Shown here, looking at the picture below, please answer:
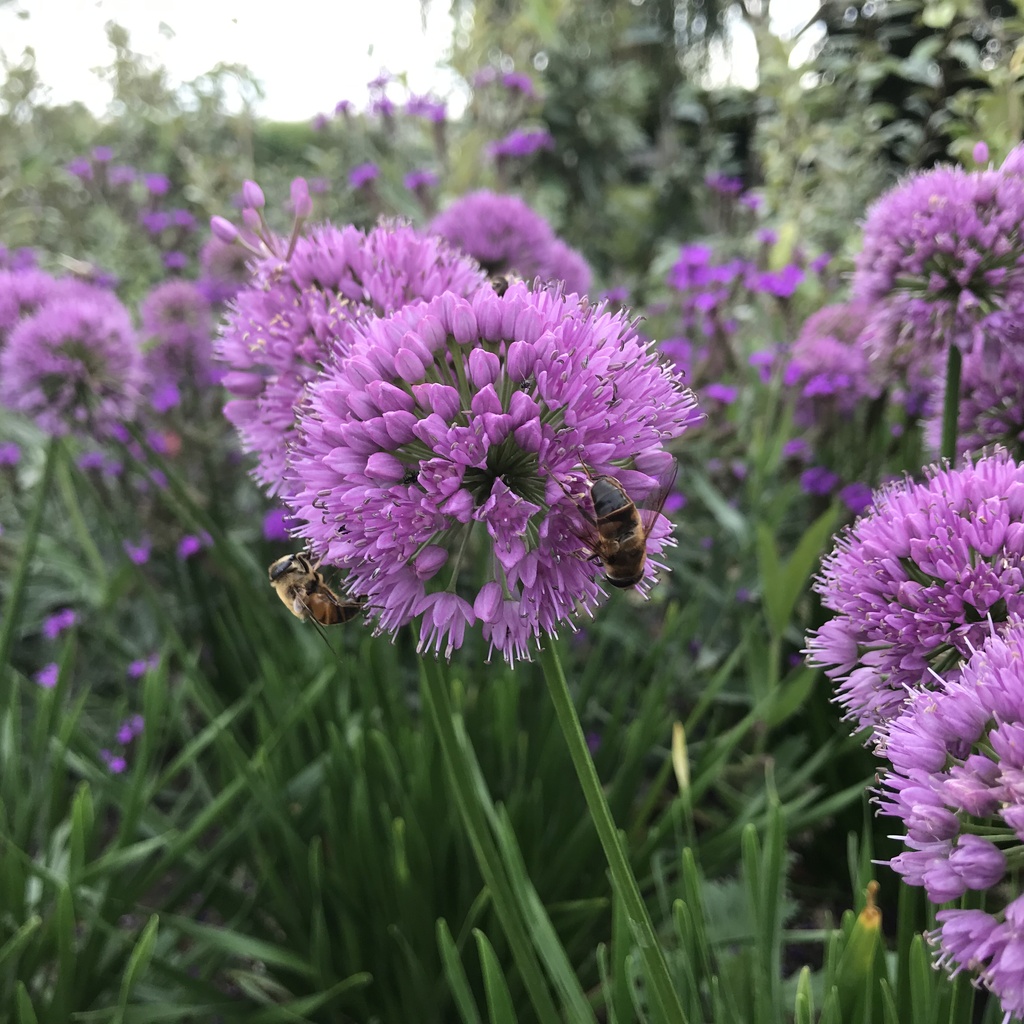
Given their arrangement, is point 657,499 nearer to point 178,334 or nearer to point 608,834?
point 608,834

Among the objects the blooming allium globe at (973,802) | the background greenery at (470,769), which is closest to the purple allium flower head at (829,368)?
the background greenery at (470,769)

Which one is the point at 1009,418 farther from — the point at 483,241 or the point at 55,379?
the point at 55,379

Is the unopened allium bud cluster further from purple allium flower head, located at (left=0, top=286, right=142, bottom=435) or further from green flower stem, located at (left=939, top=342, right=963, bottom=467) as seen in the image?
purple allium flower head, located at (left=0, top=286, right=142, bottom=435)

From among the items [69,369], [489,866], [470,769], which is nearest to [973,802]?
[489,866]

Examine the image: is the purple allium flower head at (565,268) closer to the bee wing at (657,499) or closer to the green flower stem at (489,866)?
the bee wing at (657,499)

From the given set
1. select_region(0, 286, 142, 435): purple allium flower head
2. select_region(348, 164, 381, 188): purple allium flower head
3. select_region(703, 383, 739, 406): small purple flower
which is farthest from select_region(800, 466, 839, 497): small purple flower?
select_region(348, 164, 381, 188): purple allium flower head

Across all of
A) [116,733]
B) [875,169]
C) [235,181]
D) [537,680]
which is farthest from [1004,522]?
[235,181]
